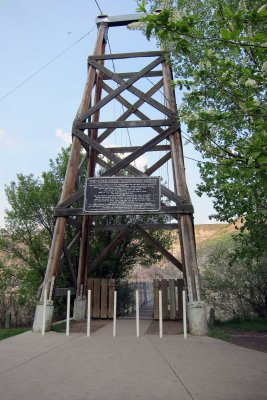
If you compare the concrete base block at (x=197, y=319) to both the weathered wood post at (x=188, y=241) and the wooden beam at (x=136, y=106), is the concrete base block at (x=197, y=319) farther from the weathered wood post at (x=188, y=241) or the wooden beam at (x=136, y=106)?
the wooden beam at (x=136, y=106)

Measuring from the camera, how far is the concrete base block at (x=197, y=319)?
8805mm

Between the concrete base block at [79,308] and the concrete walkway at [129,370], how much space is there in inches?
172

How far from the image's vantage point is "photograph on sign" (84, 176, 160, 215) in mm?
10047

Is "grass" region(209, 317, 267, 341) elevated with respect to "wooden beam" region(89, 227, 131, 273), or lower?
lower

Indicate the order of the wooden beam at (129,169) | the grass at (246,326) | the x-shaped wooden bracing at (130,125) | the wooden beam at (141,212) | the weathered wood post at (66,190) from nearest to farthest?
the weathered wood post at (66,190)
the wooden beam at (141,212)
the wooden beam at (129,169)
the x-shaped wooden bracing at (130,125)
the grass at (246,326)

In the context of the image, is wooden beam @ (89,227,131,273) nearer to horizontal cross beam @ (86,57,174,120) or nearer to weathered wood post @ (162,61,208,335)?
weathered wood post @ (162,61,208,335)

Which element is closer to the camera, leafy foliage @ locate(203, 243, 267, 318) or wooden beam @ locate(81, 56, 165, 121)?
wooden beam @ locate(81, 56, 165, 121)

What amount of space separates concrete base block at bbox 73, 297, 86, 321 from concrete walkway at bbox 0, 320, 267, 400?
436 centimetres

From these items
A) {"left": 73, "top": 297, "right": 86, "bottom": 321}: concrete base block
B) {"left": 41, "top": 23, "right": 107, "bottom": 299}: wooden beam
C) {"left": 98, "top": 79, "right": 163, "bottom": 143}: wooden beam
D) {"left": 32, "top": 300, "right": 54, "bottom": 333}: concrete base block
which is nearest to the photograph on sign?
{"left": 41, "top": 23, "right": 107, "bottom": 299}: wooden beam

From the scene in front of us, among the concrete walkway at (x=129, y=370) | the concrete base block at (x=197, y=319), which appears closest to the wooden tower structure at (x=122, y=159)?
the concrete base block at (x=197, y=319)

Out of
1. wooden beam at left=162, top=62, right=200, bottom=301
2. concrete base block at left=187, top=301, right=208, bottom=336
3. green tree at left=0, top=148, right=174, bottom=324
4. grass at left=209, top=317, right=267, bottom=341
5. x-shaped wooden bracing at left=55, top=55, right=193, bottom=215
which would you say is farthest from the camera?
green tree at left=0, top=148, right=174, bottom=324

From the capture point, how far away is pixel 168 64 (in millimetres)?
12414

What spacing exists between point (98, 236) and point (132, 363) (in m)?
11.6

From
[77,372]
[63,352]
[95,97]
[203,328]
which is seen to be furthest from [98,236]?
[77,372]
